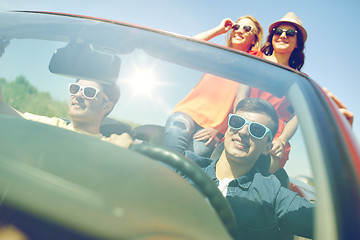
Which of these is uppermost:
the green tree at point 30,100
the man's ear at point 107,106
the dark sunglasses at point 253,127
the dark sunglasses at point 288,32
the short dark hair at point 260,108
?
the dark sunglasses at point 288,32

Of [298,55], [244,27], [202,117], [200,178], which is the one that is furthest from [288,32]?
[200,178]

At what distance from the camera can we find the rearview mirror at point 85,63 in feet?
4.33

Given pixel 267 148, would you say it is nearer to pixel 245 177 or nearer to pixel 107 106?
pixel 245 177

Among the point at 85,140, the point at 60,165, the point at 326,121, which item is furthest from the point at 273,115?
the point at 60,165

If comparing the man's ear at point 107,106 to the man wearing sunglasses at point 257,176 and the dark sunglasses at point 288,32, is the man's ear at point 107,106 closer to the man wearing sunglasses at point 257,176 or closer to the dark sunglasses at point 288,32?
the man wearing sunglasses at point 257,176

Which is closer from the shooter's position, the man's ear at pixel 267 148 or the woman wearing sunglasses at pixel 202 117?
the man's ear at pixel 267 148

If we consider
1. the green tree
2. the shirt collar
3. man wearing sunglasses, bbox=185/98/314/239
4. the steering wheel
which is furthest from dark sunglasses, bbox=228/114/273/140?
the green tree

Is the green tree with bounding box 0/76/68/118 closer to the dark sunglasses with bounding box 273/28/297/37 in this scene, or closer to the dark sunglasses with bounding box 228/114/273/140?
the dark sunglasses with bounding box 228/114/273/140

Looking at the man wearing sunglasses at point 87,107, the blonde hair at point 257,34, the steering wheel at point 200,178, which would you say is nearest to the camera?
the steering wheel at point 200,178

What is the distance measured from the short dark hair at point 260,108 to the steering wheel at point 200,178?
0.54m

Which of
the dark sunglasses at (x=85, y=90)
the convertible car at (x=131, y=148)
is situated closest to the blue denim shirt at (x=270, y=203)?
the convertible car at (x=131, y=148)

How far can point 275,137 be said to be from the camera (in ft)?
4.49

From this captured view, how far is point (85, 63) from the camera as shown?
1382 millimetres

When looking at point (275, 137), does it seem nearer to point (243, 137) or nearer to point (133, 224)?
point (243, 137)
